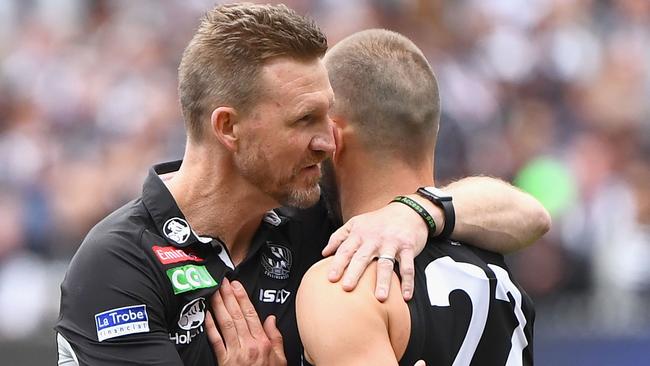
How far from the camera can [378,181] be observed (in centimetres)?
401

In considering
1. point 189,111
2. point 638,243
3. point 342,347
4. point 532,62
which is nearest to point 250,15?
point 189,111

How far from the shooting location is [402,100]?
3.99 metres

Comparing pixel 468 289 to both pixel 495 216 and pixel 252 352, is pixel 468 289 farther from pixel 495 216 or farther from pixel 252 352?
pixel 252 352

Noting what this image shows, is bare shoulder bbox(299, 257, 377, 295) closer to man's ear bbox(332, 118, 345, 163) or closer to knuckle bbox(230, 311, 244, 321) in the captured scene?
knuckle bbox(230, 311, 244, 321)

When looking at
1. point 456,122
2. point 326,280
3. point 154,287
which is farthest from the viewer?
point 456,122

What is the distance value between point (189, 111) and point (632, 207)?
5296 millimetres

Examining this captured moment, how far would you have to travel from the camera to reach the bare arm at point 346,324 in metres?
3.49

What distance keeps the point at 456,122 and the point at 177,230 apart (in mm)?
5187

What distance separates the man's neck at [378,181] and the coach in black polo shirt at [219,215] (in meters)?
0.07

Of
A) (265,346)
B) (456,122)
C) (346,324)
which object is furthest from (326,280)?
(456,122)

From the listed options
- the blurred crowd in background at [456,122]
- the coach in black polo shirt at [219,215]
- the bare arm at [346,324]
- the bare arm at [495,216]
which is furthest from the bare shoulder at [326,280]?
the blurred crowd in background at [456,122]

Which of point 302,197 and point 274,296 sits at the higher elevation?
point 302,197

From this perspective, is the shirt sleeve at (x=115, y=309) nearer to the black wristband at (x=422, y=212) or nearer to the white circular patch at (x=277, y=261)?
the white circular patch at (x=277, y=261)

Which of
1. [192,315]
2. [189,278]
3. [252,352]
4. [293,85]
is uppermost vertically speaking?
[293,85]
